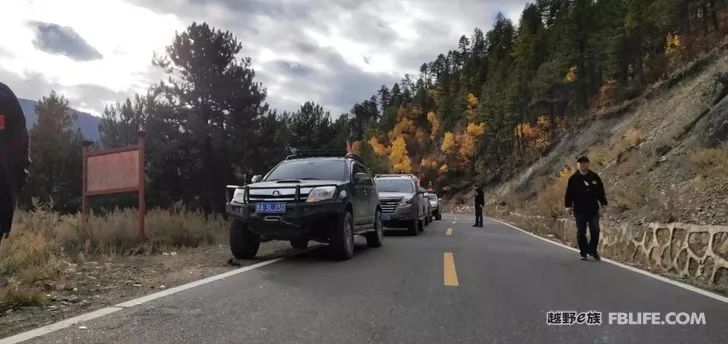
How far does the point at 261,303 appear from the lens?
5.52 meters

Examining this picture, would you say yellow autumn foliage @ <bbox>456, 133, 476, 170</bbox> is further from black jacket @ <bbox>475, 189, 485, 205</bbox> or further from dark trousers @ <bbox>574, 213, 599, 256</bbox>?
dark trousers @ <bbox>574, 213, 599, 256</bbox>

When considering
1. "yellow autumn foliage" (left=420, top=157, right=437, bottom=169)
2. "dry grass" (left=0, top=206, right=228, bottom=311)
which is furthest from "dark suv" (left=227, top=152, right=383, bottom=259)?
"yellow autumn foliage" (left=420, top=157, right=437, bottom=169)

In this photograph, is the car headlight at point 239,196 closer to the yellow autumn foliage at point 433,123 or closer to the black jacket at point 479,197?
the black jacket at point 479,197

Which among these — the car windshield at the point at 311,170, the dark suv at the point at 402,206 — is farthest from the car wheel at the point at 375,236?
the dark suv at the point at 402,206

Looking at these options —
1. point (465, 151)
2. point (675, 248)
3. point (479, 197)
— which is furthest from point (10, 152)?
point (465, 151)

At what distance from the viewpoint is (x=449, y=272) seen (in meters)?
7.88

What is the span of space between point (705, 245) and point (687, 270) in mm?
487

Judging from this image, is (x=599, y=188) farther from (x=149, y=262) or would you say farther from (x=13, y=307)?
(x=13, y=307)

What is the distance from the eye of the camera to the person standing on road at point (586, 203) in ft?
33.1

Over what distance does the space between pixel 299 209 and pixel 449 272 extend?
249cm

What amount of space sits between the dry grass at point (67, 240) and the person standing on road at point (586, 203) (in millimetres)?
7616

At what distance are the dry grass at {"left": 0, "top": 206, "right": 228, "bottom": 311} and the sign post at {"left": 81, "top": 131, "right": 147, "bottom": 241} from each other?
1.58 feet

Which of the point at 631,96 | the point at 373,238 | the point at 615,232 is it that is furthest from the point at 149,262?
the point at 631,96

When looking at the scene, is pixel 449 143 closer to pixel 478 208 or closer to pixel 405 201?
pixel 478 208
